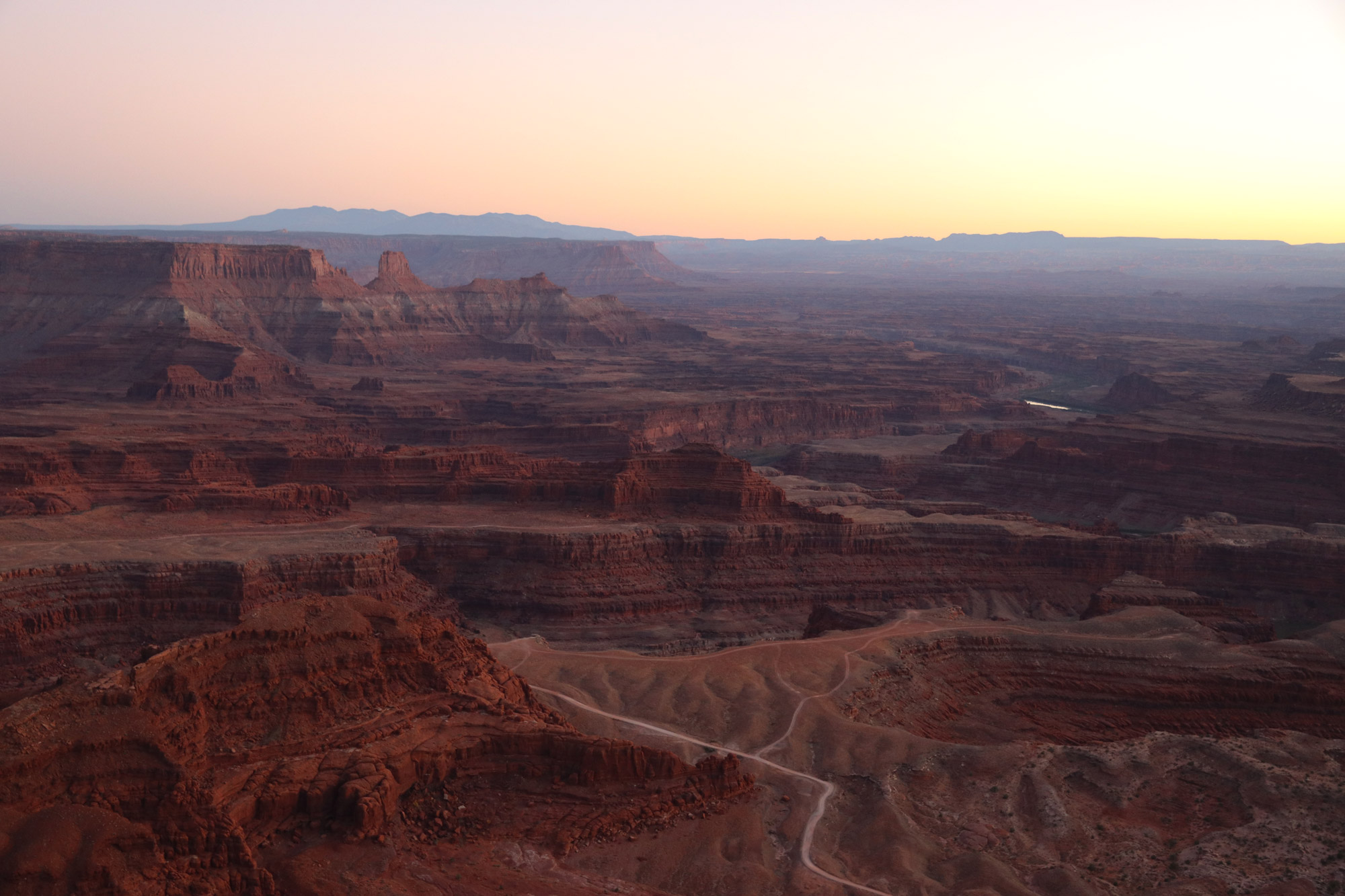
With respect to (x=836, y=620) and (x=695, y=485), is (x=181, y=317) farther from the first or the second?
(x=836, y=620)

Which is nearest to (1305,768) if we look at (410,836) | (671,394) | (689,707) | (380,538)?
(689,707)

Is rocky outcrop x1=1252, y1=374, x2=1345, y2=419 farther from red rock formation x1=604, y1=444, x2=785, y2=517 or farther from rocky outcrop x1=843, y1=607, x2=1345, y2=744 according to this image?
rocky outcrop x1=843, y1=607, x2=1345, y2=744

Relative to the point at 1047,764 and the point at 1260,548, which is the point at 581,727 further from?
the point at 1260,548

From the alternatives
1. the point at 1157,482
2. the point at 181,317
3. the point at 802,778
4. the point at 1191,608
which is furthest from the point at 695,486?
the point at 181,317

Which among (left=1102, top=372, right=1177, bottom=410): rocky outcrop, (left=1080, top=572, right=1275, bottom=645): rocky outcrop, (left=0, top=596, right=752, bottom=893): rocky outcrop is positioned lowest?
(left=1102, top=372, right=1177, bottom=410): rocky outcrop

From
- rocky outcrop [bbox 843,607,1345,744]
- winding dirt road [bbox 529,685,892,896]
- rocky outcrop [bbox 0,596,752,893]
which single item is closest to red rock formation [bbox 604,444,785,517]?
rocky outcrop [bbox 843,607,1345,744]

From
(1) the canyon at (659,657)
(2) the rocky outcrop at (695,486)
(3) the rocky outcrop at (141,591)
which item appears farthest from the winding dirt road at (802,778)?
(2) the rocky outcrop at (695,486)

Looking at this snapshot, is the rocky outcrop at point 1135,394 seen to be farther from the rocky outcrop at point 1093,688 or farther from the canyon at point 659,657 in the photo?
the rocky outcrop at point 1093,688
